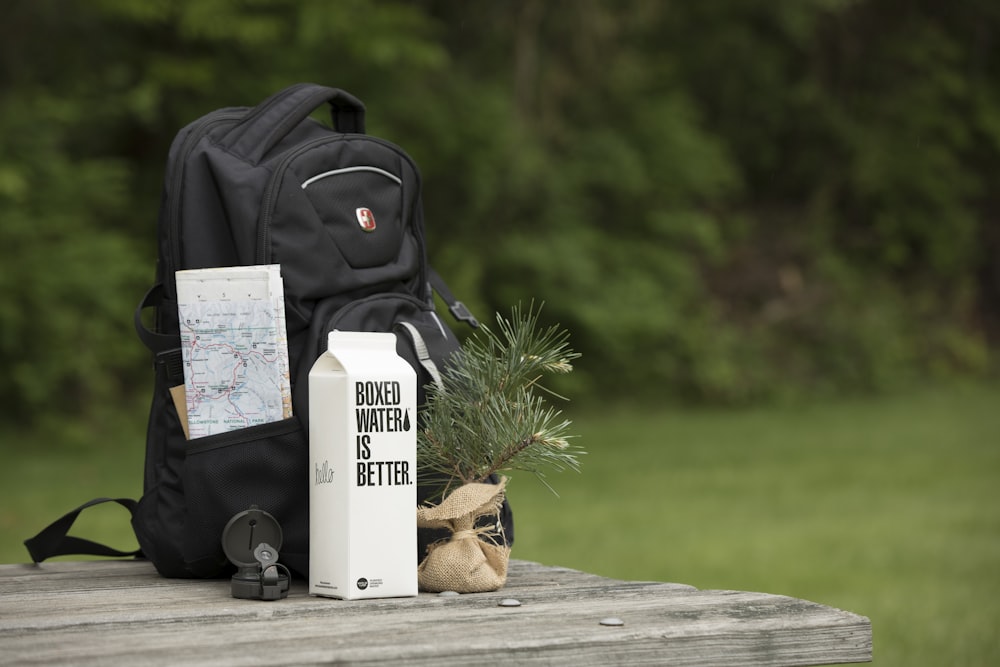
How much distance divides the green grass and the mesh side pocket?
2692mm

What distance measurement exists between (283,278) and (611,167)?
10.3 m

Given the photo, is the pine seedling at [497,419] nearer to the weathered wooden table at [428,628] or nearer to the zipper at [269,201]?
the weathered wooden table at [428,628]

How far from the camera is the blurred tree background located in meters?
8.76

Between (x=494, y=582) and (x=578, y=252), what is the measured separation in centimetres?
932

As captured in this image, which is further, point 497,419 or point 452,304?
point 452,304

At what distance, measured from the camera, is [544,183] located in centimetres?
1128

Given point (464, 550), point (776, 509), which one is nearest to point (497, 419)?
point (464, 550)

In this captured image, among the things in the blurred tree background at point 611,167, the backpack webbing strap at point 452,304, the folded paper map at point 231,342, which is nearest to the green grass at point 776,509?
the blurred tree background at point 611,167

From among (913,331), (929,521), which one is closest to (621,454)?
(929,521)

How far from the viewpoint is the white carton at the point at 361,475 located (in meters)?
1.69

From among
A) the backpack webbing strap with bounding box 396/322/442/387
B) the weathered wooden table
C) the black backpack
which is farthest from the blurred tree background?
the weathered wooden table

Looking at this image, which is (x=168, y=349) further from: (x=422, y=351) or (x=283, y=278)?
(x=422, y=351)

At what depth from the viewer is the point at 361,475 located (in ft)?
5.54

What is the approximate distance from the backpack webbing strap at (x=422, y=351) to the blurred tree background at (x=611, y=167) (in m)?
6.50
